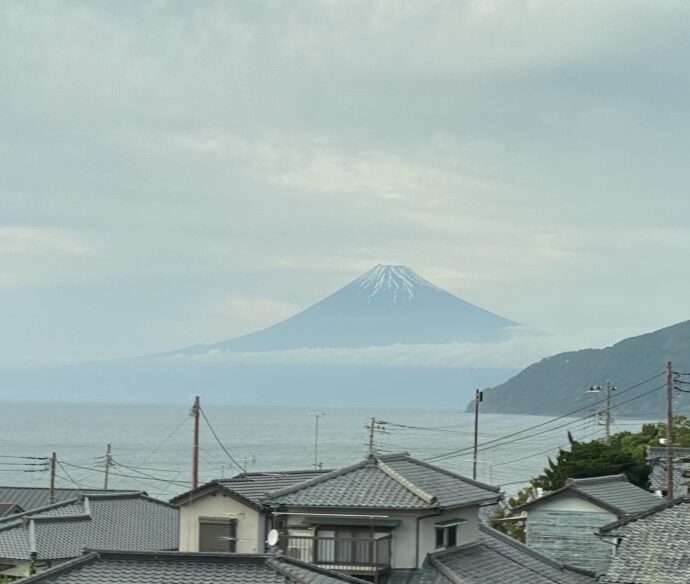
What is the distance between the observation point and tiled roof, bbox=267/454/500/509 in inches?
968

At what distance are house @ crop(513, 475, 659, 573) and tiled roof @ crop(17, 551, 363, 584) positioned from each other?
16286mm

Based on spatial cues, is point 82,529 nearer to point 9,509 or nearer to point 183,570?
point 9,509

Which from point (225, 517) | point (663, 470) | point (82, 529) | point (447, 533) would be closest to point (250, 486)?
point (225, 517)

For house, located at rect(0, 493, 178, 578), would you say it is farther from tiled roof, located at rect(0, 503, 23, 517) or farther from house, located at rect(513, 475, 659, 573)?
house, located at rect(513, 475, 659, 573)

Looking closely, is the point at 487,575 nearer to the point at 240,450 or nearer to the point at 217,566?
the point at 217,566

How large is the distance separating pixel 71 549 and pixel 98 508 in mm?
4684

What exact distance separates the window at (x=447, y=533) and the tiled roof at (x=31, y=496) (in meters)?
29.8

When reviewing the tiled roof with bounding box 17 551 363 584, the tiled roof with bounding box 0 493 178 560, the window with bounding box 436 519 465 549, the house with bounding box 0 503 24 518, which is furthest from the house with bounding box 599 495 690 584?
the house with bounding box 0 503 24 518

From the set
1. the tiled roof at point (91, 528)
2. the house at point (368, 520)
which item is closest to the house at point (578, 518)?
the house at point (368, 520)

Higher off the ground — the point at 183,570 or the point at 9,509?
the point at 183,570

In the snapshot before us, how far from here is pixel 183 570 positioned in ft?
62.8

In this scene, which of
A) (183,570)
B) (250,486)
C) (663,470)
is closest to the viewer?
(183,570)

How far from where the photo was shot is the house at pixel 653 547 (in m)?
21.5

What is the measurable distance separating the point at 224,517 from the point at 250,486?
1.28 m
